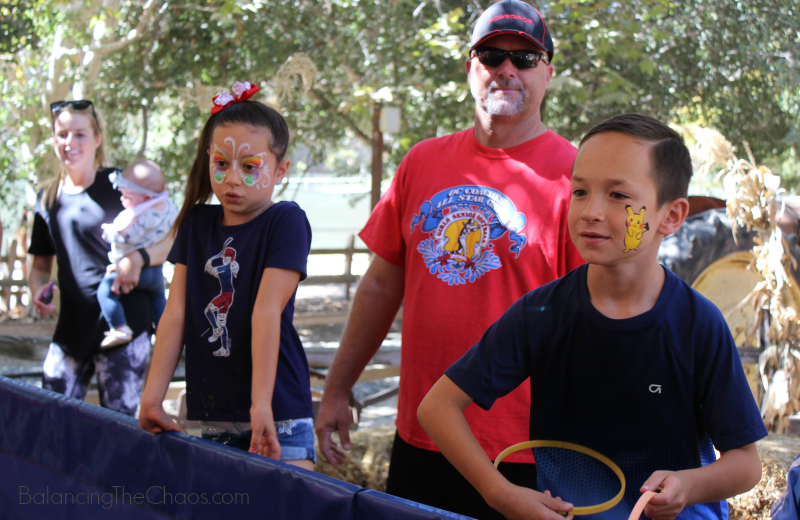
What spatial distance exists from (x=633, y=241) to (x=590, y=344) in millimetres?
208

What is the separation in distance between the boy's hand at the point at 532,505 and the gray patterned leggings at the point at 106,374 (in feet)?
7.23

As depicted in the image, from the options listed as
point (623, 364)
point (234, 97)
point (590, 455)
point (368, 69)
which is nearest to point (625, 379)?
point (623, 364)

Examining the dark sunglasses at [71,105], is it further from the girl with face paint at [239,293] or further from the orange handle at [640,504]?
the orange handle at [640,504]

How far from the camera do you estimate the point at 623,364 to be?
50.0 inches

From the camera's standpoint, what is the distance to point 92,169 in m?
3.22

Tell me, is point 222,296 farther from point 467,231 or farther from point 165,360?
point 467,231

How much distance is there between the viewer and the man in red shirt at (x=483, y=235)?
1.87 metres

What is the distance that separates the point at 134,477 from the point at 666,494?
49.0 inches

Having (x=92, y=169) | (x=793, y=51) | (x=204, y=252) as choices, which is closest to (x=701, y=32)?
(x=793, y=51)

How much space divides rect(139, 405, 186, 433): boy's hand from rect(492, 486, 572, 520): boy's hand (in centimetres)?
90

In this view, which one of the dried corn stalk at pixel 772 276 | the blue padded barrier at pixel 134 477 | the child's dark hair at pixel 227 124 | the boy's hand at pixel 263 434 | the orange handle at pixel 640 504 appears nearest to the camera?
the orange handle at pixel 640 504

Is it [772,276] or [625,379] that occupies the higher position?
[772,276]

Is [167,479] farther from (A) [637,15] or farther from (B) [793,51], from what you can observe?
(B) [793,51]

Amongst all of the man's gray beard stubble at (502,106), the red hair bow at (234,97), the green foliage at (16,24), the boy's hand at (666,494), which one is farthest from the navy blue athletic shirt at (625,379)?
the green foliage at (16,24)
